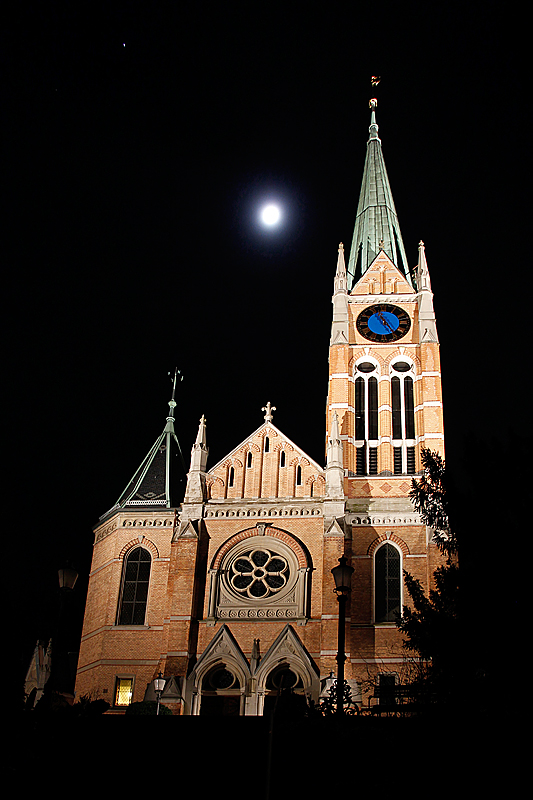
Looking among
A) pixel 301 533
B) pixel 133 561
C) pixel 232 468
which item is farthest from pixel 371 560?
pixel 133 561

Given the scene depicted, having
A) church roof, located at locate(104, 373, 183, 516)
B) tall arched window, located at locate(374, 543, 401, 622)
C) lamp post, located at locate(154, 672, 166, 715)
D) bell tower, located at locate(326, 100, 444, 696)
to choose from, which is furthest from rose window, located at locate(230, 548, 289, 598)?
lamp post, located at locate(154, 672, 166, 715)

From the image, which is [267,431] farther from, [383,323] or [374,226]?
[374,226]

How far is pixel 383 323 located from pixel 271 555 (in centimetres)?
1317

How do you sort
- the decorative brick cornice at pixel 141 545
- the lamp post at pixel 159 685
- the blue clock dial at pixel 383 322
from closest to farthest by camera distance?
1. the lamp post at pixel 159 685
2. the decorative brick cornice at pixel 141 545
3. the blue clock dial at pixel 383 322

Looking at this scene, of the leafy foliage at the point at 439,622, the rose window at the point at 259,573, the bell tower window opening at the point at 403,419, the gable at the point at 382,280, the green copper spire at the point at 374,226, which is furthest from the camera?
the green copper spire at the point at 374,226

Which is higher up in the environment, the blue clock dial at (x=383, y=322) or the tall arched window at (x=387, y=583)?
the blue clock dial at (x=383, y=322)

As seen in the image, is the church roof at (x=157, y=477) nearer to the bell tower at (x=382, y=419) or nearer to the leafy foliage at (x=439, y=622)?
the bell tower at (x=382, y=419)

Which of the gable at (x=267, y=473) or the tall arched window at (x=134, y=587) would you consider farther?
the gable at (x=267, y=473)

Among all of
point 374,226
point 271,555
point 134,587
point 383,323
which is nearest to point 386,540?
point 271,555

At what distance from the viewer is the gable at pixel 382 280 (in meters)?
39.6

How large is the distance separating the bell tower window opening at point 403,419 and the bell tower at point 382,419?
0.15 ft

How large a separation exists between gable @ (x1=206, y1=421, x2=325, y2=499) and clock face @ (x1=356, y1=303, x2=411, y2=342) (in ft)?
25.0

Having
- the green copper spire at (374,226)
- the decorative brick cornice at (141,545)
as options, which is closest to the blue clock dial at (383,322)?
the green copper spire at (374,226)

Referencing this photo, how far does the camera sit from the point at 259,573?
31.0 metres
